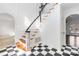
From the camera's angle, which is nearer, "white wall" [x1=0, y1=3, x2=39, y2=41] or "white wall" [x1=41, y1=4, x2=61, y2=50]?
"white wall" [x1=0, y1=3, x2=39, y2=41]

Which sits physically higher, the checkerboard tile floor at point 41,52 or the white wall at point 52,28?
the white wall at point 52,28

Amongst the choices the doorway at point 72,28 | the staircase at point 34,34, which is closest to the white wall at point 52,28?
the staircase at point 34,34

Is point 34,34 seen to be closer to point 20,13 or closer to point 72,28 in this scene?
point 20,13

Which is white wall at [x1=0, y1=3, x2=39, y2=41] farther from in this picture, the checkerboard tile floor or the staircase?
the checkerboard tile floor

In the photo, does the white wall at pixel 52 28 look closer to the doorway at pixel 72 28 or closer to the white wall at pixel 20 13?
the doorway at pixel 72 28

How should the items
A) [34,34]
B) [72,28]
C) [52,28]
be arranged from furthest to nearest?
[52,28], [34,34], [72,28]

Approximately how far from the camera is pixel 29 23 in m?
1.51

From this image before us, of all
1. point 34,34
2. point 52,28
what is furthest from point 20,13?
point 52,28

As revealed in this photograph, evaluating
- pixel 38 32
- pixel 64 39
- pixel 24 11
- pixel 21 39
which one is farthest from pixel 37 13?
pixel 64 39

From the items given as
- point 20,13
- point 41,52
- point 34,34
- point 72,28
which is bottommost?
point 41,52

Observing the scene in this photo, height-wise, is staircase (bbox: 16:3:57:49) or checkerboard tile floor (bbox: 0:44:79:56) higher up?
staircase (bbox: 16:3:57:49)

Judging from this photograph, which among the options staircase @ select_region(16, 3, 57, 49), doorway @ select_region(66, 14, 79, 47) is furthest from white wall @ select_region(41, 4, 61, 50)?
doorway @ select_region(66, 14, 79, 47)

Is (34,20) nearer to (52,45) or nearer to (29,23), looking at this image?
(29,23)

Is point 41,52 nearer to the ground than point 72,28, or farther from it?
nearer to the ground
